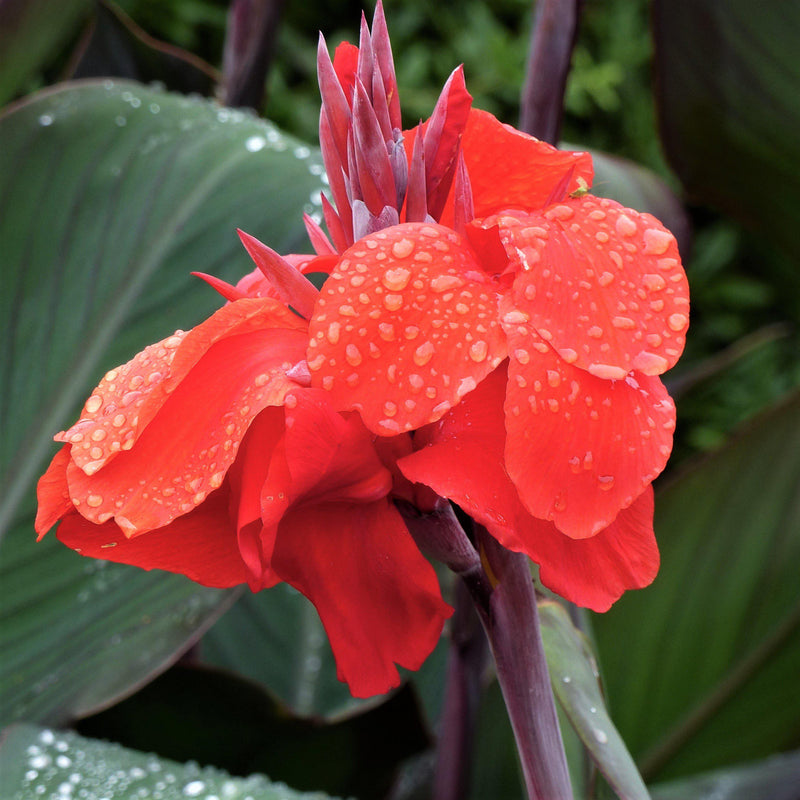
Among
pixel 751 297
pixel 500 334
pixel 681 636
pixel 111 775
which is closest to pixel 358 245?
pixel 500 334

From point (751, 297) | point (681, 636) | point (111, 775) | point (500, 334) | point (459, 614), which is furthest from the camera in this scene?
point (751, 297)

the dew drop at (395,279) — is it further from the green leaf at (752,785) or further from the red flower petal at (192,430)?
the green leaf at (752,785)

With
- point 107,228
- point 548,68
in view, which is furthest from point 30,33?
point 548,68

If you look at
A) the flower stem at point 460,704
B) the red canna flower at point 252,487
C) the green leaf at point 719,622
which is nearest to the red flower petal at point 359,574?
the red canna flower at point 252,487

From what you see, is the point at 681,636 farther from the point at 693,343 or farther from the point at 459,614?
the point at 693,343

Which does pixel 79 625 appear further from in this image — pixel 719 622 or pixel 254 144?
pixel 719 622

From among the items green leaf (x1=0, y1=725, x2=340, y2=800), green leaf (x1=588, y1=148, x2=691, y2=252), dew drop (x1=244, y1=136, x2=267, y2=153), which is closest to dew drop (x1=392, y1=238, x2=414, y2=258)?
green leaf (x1=0, y1=725, x2=340, y2=800)
